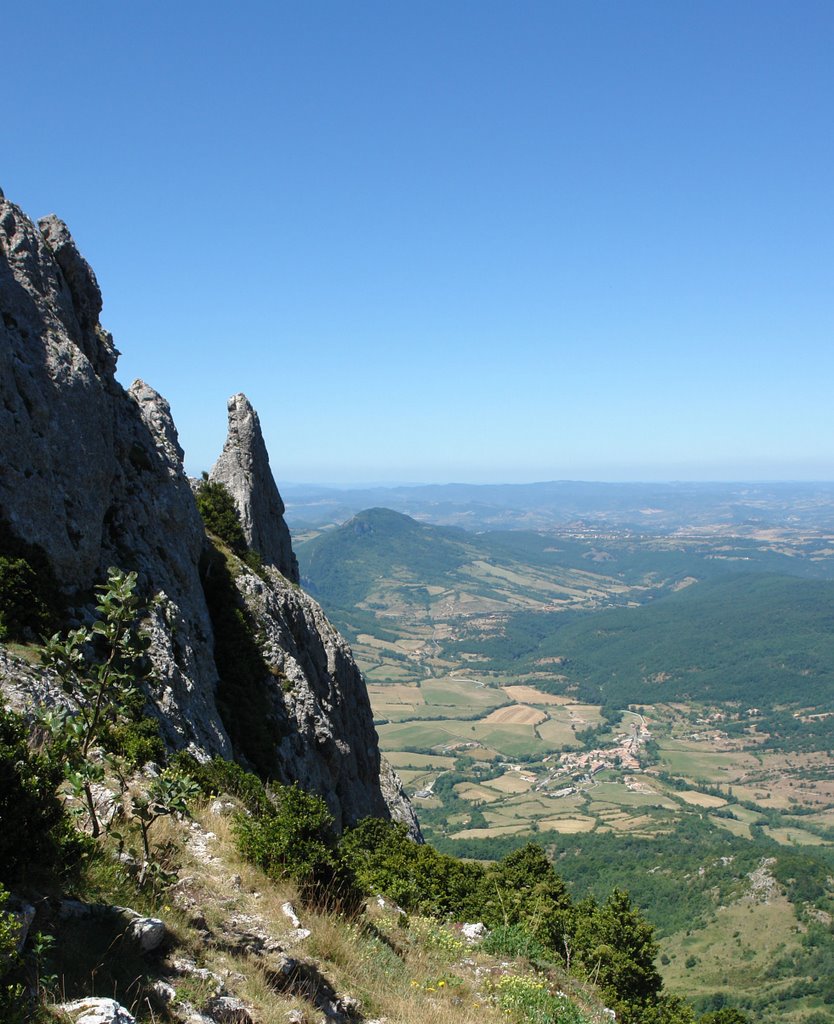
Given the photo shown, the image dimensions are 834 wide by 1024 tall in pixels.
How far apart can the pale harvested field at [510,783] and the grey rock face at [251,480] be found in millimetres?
139258

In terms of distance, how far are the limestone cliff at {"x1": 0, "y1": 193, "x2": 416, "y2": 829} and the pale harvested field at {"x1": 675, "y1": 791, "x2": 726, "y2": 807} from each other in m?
149

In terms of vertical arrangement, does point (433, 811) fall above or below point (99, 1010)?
below

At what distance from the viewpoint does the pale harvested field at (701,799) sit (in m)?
158

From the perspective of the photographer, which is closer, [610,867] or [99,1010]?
[99,1010]

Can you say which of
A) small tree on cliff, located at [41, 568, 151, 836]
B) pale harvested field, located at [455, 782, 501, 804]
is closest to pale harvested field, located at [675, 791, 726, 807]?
pale harvested field, located at [455, 782, 501, 804]

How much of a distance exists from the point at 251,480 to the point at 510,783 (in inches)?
6017

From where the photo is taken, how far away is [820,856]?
120 meters

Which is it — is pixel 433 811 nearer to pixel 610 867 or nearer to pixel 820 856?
pixel 610 867

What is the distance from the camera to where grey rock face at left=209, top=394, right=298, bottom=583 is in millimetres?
40125

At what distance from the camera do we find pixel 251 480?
41188mm

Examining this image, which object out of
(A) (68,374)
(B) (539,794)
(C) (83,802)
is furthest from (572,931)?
(B) (539,794)

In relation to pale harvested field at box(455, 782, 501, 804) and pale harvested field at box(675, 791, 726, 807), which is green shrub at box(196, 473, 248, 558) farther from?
pale harvested field at box(675, 791, 726, 807)

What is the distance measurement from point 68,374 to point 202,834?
1551 centimetres

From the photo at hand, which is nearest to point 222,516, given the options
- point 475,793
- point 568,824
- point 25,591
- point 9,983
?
point 25,591
